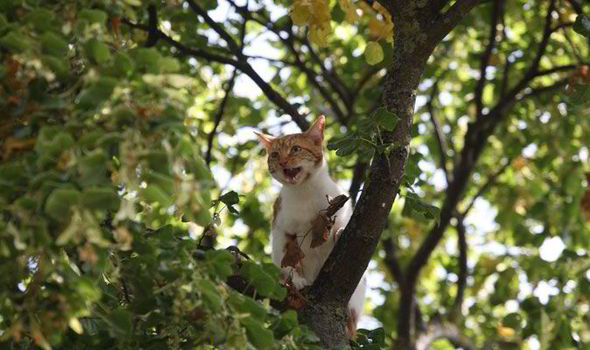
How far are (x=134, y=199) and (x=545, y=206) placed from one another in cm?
584

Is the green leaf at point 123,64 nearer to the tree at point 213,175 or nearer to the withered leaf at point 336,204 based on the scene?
the tree at point 213,175

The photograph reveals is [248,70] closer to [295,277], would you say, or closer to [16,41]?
[295,277]

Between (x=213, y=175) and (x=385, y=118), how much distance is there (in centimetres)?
101

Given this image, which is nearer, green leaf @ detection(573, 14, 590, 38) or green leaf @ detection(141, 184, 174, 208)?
green leaf @ detection(141, 184, 174, 208)

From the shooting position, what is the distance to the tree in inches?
99.4

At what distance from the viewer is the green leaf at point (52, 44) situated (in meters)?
2.59

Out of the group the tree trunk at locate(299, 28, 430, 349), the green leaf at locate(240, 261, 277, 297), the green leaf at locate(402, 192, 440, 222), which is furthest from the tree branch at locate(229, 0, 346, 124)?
the green leaf at locate(240, 261, 277, 297)

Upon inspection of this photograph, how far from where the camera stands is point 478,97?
766cm

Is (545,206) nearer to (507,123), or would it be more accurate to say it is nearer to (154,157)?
(507,123)

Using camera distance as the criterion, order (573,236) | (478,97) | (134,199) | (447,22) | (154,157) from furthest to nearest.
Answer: (573,236) → (478,97) → (447,22) → (134,199) → (154,157)

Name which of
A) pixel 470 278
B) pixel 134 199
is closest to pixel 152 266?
pixel 134 199

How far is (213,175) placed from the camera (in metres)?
2.90

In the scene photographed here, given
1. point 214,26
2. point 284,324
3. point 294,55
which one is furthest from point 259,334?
point 294,55

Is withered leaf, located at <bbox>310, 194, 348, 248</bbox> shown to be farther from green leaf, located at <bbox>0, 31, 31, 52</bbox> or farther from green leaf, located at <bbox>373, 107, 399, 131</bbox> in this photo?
green leaf, located at <bbox>0, 31, 31, 52</bbox>
